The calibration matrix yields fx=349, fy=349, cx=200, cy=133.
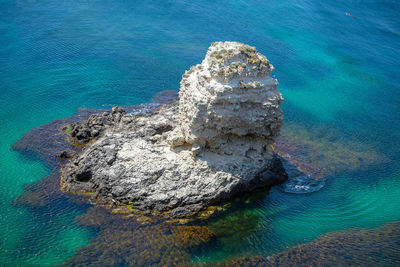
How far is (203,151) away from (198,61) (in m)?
16.4

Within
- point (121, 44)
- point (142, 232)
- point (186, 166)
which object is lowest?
point (142, 232)

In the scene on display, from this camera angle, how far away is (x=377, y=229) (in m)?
17.9

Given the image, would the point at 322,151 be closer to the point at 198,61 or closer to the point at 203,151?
the point at 203,151

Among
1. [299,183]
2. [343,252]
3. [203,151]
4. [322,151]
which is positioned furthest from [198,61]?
[343,252]

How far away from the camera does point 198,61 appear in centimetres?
3300

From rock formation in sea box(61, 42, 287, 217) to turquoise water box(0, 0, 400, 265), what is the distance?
164cm

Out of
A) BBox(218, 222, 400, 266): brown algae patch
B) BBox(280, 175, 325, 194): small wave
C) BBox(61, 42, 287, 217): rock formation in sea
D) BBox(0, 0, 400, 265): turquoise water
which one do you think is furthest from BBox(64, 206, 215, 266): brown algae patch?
BBox(280, 175, 325, 194): small wave

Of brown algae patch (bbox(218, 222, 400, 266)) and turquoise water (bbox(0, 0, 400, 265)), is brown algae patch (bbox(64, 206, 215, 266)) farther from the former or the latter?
brown algae patch (bbox(218, 222, 400, 266))

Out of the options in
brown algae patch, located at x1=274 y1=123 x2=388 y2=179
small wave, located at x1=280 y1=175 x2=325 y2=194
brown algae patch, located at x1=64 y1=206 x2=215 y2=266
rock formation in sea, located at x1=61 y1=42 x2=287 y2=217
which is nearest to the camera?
brown algae patch, located at x1=64 y1=206 x2=215 y2=266

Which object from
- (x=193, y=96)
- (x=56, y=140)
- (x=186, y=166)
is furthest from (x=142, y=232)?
(x=56, y=140)

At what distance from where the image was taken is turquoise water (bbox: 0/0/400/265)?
54.6ft

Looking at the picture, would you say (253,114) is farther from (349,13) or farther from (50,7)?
(349,13)

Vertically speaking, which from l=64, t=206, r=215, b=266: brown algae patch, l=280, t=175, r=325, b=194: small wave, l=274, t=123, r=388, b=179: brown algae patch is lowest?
l=64, t=206, r=215, b=266: brown algae patch

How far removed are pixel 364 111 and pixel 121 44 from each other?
23.6 m
